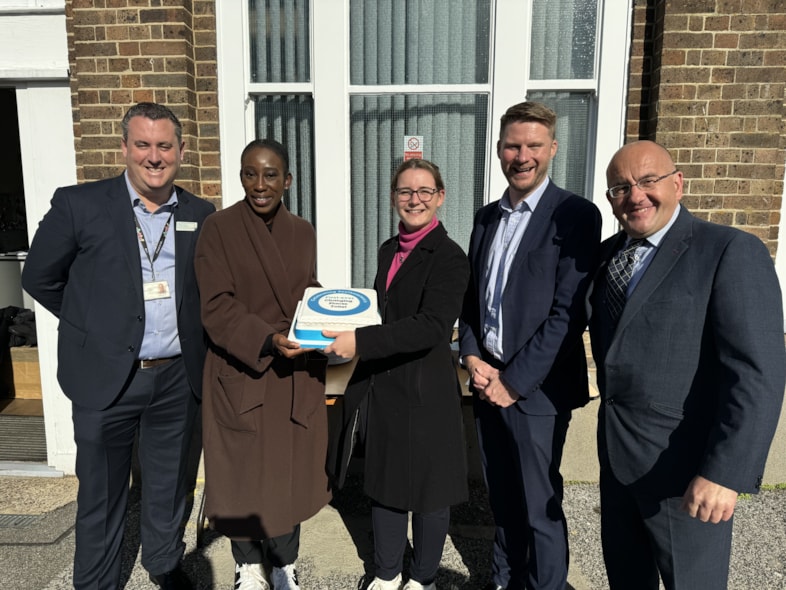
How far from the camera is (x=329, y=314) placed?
2256 millimetres

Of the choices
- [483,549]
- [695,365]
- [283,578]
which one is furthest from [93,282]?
[483,549]

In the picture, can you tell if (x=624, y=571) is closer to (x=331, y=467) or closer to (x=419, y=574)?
(x=419, y=574)

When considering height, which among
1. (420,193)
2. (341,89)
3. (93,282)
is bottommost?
(93,282)

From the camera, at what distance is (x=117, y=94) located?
12.3 ft

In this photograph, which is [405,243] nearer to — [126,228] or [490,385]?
[490,385]

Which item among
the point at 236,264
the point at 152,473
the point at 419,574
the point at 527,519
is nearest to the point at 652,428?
the point at 527,519

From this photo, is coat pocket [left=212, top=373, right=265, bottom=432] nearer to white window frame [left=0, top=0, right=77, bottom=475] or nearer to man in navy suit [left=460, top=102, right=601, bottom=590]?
man in navy suit [left=460, top=102, right=601, bottom=590]

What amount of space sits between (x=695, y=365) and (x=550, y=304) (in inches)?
26.4

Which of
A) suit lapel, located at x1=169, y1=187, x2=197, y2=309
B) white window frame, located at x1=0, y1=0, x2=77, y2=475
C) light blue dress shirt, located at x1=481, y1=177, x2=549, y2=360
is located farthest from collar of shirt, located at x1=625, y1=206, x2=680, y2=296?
white window frame, located at x1=0, y1=0, x2=77, y2=475

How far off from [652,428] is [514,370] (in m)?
0.61

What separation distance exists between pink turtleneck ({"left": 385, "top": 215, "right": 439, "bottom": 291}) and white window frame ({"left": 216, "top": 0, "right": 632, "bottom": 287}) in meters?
1.79

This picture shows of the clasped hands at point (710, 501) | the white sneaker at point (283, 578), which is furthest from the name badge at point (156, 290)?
the clasped hands at point (710, 501)

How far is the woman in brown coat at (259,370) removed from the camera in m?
2.29

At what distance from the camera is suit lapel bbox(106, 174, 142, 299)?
2420mm
